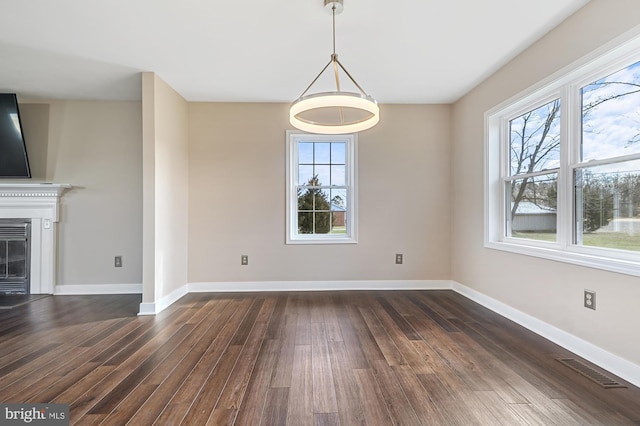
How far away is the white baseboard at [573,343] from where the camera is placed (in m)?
1.87

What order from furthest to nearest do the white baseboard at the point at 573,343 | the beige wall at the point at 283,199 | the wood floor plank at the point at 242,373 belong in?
the beige wall at the point at 283,199 → the white baseboard at the point at 573,343 → the wood floor plank at the point at 242,373

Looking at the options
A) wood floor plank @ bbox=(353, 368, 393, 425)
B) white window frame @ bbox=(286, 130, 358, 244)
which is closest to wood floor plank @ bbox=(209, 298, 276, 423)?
wood floor plank @ bbox=(353, 368, 393, 425)

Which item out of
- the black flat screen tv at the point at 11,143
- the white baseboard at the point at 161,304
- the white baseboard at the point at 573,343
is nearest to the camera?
the white baseboard at the point at 573,343

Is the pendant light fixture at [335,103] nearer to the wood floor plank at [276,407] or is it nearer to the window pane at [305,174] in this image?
the window pane at [305,174]

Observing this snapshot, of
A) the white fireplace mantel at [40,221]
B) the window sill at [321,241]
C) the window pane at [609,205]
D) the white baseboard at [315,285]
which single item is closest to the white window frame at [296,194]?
the window sill at [321,241]

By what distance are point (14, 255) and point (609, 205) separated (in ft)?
20.5

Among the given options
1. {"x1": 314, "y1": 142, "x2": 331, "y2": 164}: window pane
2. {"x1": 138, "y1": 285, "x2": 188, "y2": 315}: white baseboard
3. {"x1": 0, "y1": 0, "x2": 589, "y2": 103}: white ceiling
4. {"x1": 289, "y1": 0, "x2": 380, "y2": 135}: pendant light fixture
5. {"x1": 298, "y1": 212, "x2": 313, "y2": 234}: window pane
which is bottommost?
{"x1": 138, "y1": 285, "x2": 188, "y2": 315}: white baseboard

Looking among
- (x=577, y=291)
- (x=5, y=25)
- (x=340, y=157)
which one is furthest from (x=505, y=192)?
(x=5, y=25)

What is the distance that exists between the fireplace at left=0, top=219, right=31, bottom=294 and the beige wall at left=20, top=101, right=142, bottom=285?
378 mm

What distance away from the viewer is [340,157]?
4188mm

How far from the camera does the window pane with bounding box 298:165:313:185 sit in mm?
4168

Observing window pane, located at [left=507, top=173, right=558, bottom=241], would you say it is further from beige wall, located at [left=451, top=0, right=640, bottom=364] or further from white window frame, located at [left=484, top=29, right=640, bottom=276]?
beige wall, located at [left=451, top=0, right=640, bottom=364]

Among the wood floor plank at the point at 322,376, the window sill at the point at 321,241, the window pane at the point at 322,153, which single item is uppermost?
the window pane at the point at 322,153

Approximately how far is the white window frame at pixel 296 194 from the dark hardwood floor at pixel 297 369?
3.64 feet
